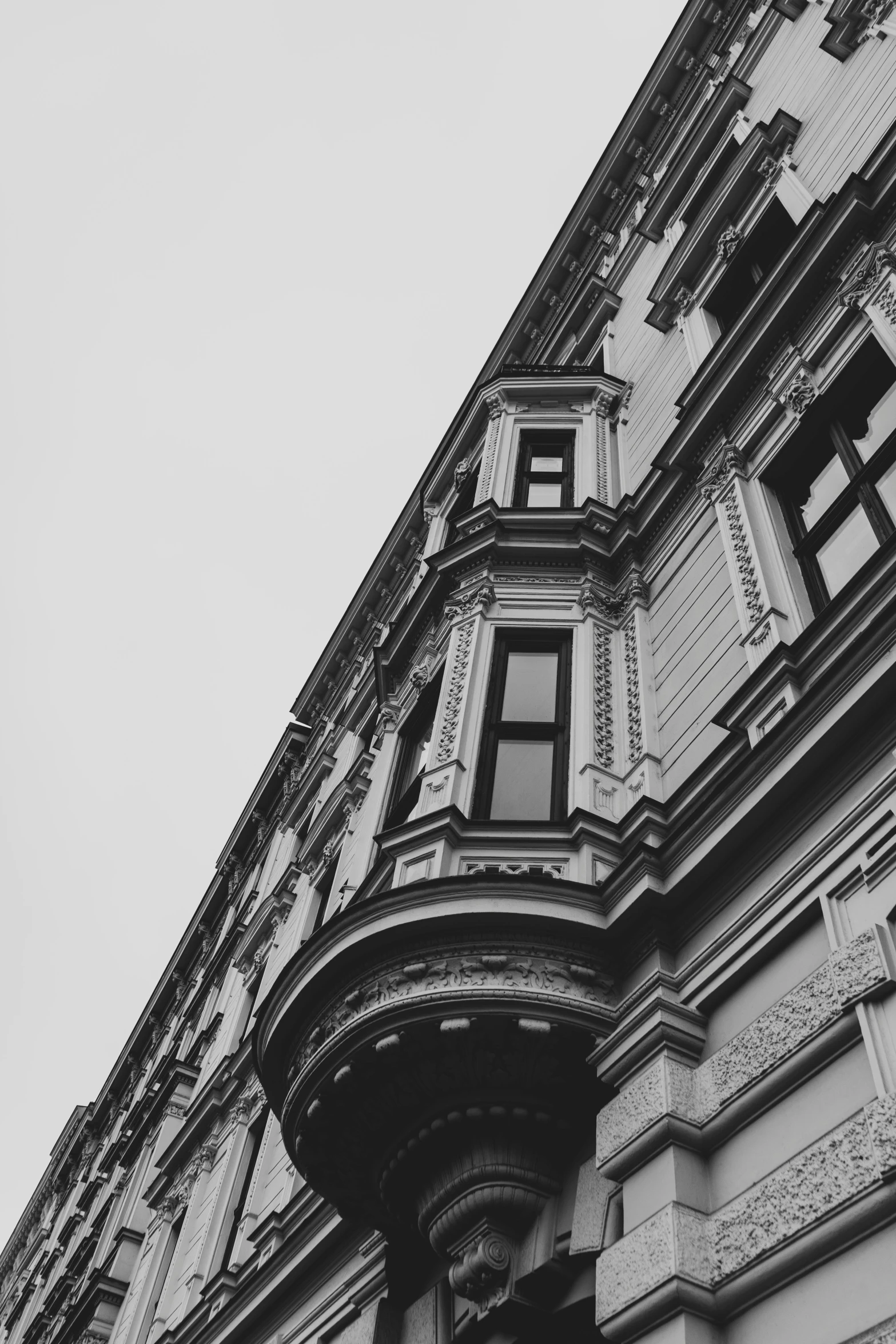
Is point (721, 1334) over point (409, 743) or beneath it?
beneath

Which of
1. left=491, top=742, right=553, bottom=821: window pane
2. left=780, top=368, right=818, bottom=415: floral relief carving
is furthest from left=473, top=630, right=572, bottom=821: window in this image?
left=780, top=368, right=818, bottom=415: floral relief carving

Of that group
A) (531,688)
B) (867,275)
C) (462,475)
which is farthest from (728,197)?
(531,688)

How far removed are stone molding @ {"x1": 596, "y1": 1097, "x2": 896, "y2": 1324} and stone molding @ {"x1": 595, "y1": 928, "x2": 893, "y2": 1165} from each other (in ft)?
2.01

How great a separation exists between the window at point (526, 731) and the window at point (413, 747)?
48.4 inches

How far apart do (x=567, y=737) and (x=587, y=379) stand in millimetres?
7697

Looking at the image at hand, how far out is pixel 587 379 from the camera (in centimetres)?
1675

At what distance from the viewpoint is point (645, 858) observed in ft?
27.7

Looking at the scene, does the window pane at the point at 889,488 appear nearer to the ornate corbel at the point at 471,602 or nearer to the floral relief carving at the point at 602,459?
the ornate corbel at the point at 471,602

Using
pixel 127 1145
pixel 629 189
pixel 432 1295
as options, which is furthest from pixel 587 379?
pixel 127 1145

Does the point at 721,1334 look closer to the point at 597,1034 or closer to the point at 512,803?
the point at 597,1034

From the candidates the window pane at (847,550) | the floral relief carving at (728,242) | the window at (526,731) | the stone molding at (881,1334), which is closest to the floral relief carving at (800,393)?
the window pane at (847,550)

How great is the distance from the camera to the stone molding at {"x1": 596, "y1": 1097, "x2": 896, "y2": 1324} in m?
5.55

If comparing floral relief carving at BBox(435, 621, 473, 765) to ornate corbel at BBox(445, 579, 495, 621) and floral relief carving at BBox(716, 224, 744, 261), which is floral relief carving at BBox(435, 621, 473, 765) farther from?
floral relief carving at BBox(716, 224, 744, 261)

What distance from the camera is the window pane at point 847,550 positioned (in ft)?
30.5
